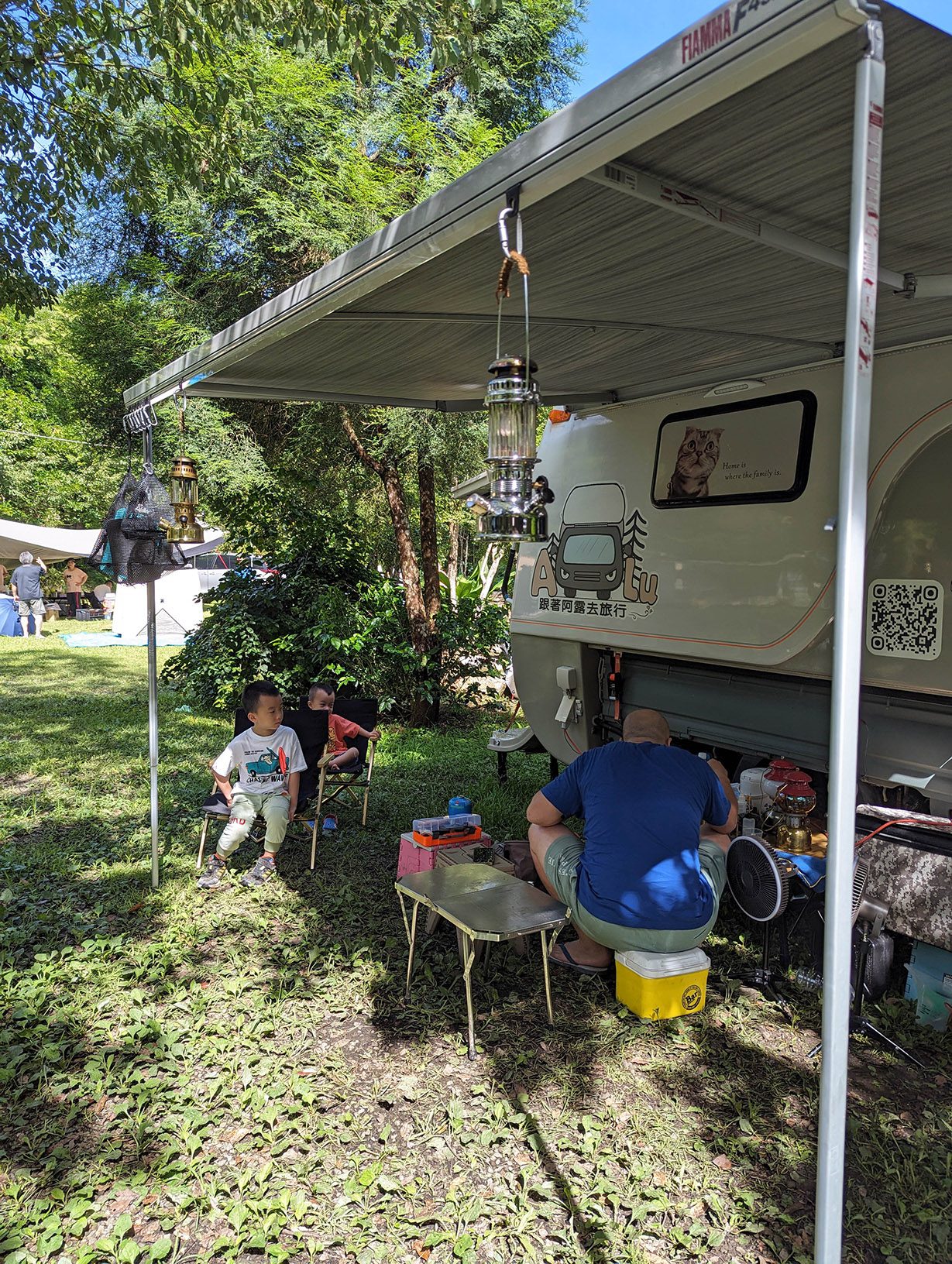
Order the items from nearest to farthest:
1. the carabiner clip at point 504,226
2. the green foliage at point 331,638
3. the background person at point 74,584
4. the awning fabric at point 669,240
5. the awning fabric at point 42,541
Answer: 1. the awning fabric at point 669,240
2. the carabiner clip at point 504,226
3. the green foliage at point 331,638
4. the awning fabric at point 42,541
5. the background person at point 74,584

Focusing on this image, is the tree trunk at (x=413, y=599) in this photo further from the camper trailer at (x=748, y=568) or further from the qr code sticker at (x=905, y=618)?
the qr code sticker at (x=905, y=618)

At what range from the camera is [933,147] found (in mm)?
2291

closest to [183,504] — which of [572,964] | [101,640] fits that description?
[572,964]

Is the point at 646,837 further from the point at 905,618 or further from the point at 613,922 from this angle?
the point at 905,618

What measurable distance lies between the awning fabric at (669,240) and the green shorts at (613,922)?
2.24 m

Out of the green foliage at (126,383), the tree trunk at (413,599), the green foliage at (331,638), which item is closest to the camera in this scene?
the green foliage at (331,638)

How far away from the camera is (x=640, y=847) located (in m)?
3.52

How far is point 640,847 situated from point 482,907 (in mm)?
660

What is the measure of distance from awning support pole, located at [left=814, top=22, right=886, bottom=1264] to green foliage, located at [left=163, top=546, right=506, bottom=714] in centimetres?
723

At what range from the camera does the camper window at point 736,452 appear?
4.39 meters

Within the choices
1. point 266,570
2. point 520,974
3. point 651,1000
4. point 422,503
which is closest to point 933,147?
point 651,1000

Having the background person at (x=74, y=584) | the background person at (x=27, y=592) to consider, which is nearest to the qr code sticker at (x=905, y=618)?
the background person at (x=27, y=592)

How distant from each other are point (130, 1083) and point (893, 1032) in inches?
113

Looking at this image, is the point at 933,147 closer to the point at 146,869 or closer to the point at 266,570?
the point at 146,869
